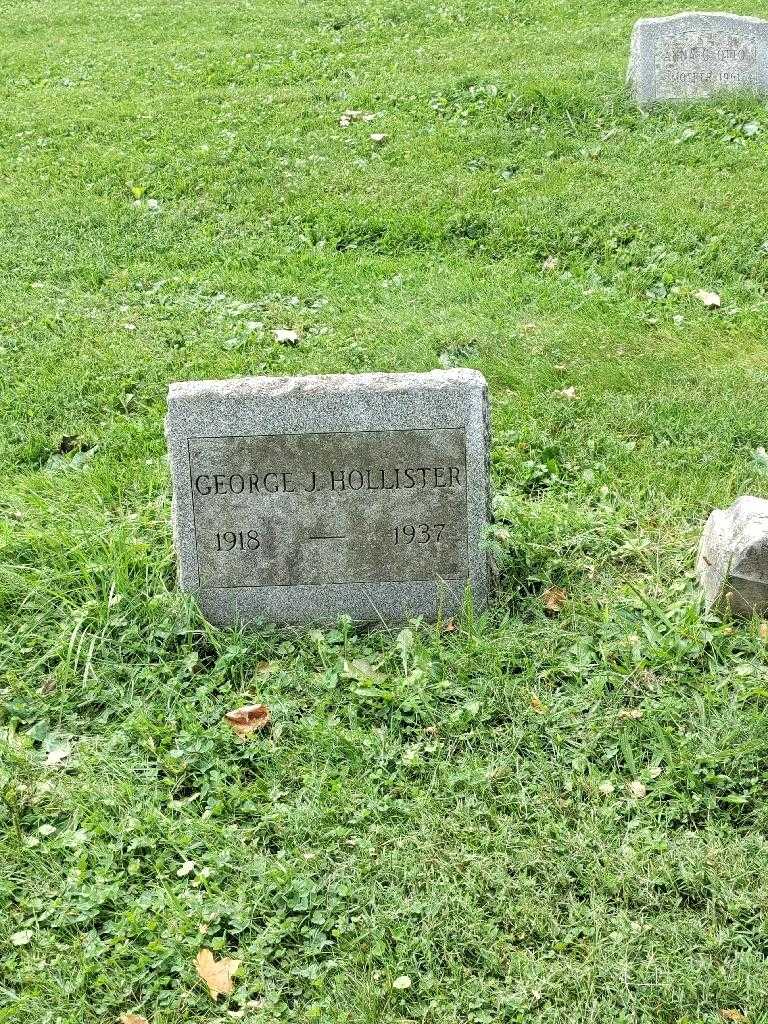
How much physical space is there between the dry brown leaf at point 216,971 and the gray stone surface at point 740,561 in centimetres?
201

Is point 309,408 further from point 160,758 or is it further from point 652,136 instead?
point 652,136

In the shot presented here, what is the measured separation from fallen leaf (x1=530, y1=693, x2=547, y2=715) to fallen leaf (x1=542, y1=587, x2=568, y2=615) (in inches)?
18.6

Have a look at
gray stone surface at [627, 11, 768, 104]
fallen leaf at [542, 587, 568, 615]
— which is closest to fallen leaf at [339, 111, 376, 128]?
gray stone surface at [627, 11, 768, 104]

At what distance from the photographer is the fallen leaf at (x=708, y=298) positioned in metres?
6.09

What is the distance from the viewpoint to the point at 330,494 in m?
3.67

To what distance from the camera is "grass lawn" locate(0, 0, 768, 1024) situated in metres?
2.69

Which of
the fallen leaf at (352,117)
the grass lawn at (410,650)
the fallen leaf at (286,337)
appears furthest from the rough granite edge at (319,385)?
the fallen leaf at (352,117)

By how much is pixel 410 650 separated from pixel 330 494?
2.07 feet

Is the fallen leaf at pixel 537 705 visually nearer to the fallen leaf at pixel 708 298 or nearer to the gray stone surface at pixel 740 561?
the gray stone surface at pixel 740 561

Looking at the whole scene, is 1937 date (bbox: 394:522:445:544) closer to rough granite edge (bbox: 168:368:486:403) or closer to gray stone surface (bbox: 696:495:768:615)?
rough granite edge (bbox: 168:368:486:403)

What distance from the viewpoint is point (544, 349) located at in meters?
5.61

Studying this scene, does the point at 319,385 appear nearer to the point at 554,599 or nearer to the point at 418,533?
the point at 418,533

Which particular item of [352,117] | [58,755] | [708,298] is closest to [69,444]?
[58,755]

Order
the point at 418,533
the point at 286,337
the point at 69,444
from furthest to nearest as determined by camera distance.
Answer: the point at 286,337 < the point at 69,444 < the point at 418,533
